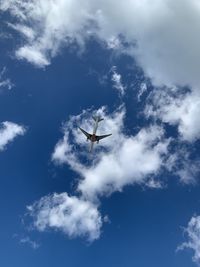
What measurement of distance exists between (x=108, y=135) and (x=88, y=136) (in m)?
10.1

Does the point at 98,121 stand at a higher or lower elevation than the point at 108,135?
higher

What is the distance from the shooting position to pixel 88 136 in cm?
10375

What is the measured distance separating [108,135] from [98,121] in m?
10.5

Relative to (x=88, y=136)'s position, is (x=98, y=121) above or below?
above

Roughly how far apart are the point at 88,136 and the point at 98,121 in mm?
9715

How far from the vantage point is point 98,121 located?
107 m

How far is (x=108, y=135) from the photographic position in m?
101
